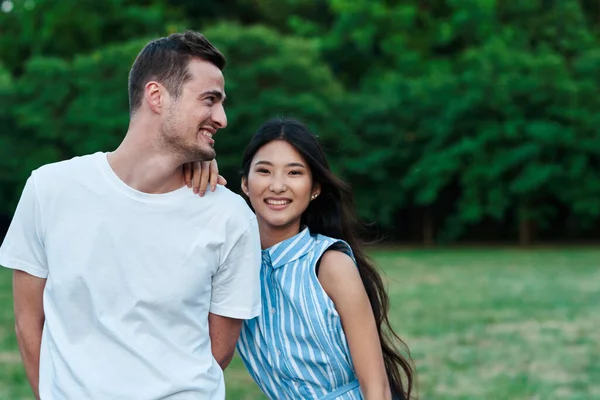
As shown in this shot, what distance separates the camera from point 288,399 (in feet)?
9.19

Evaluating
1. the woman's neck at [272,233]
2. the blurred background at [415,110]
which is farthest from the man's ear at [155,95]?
the blurred background at [415,110]

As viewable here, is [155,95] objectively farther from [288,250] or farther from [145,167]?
[288,250]

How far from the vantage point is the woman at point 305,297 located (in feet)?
8.83

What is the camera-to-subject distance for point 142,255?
2.31 m

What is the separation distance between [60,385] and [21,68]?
3453 cm

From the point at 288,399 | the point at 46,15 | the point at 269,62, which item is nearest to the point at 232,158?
the point at 269,62

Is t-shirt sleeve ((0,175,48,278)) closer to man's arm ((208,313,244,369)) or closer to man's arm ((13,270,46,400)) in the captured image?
man's arm ((13,270,46,400))

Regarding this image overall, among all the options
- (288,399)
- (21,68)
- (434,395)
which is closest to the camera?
(288,399)

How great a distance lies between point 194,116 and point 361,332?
824mm

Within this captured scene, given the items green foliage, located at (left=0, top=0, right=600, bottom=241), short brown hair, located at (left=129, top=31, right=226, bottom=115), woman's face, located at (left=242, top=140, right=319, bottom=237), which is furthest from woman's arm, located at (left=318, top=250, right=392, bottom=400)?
green foliage, located at (left=0, top=0, right=600, bottom=241)

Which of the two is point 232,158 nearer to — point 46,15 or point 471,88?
point 471,88

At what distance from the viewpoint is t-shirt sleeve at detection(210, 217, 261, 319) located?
2404mm

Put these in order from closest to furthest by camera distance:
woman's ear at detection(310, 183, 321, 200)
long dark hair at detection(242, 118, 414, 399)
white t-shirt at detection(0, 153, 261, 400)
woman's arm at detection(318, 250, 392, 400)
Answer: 1. white t-shirt at detection(0, 153, 261, 400)
2. woman's arm at detection(318, 250, 392, 400)
3. long dark hair at detection(242, 118, 414, 399)
4. woman's ear at detection(310, 183, 321, 200)

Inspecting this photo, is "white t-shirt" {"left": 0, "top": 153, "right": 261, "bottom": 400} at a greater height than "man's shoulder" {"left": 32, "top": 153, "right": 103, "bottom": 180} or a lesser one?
lesser
